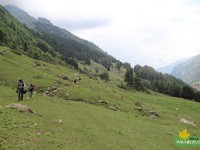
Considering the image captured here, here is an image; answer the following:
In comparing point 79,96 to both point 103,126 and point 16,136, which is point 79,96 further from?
point 16,136

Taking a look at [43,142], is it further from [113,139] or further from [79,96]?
[79,96]

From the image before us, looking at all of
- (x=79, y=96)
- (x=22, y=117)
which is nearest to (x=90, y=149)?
(x=22, y=117)

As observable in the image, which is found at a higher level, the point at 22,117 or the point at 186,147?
the point at 22,117

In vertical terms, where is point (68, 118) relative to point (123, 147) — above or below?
above

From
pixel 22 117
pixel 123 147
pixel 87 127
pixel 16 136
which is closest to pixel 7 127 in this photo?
pixel 16 136

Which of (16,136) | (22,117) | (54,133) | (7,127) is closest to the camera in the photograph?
(16,136)

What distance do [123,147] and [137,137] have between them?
6673 millimetres

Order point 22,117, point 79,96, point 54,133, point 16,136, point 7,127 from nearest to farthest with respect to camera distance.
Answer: point 16,136, point 7,127, point 54,133, point 22,117, point 79,96

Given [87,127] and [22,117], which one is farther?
[87,127]

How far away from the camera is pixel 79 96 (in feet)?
189

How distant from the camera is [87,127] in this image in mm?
31875

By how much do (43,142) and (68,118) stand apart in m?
11.1

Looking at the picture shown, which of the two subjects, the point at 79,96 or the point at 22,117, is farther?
the point at 79,96

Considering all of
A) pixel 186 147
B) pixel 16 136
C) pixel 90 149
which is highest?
pixel 16 136
